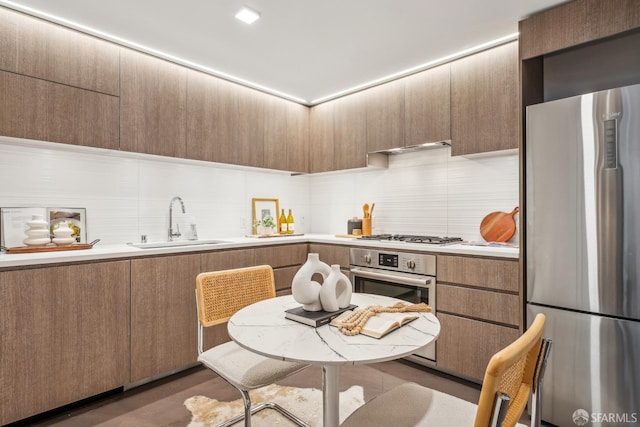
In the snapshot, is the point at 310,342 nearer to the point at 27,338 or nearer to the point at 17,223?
the point at 27,338

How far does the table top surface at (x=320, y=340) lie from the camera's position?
104 cm

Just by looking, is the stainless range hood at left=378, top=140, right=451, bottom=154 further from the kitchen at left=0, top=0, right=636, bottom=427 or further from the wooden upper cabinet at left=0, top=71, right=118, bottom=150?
the wooden upper cabinet at left=0, top=71, right=118, bottom=150

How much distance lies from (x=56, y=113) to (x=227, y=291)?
164cm

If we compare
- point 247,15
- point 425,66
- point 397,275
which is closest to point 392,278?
point 397,275

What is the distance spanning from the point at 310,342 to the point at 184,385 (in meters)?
1.79

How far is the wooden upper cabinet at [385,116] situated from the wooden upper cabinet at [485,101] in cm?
48

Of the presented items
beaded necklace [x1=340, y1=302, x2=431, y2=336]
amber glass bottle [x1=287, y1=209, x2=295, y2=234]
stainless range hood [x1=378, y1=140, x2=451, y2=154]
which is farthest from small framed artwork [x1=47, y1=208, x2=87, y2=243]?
stainless range hood [x1=378, y1=140, x2=451, y2=154]

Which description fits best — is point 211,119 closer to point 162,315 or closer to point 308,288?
point 162,315

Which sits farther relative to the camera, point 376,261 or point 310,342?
point 376,261

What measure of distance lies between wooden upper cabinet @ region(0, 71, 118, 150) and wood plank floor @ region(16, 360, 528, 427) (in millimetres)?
1716

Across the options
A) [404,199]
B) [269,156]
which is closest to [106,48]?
[269,156]

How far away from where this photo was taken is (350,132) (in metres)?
3.51

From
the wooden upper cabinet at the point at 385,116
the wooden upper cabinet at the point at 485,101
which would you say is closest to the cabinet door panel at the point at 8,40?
the wooden upper cabinet at the point at 385,116

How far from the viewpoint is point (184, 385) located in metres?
2.46
